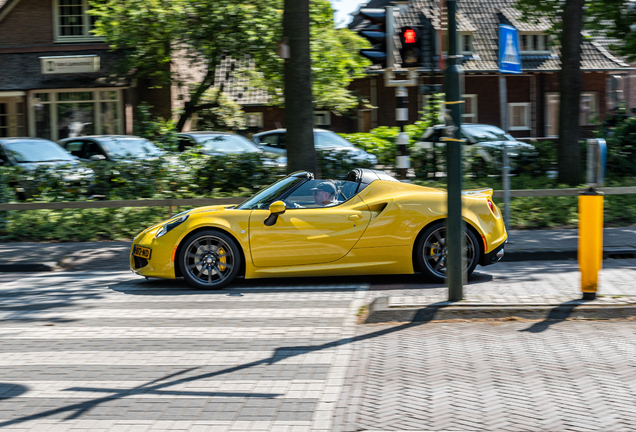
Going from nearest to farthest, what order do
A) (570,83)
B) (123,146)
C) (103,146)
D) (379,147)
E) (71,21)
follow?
(379,147) → (570,83) → (123,146) → (103,146) → (71,21)

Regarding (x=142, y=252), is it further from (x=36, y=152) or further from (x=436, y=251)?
(x=36, y=152)

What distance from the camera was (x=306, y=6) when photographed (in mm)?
10930

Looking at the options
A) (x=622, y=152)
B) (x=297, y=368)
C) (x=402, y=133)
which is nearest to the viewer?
(x=297, y=368)

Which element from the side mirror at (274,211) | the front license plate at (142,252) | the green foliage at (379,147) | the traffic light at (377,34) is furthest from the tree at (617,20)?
the front license plate at (142,252)

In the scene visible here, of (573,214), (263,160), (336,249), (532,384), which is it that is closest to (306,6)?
(263,160)

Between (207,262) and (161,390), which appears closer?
(161,390)

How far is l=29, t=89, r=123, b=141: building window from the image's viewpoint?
1059 inches

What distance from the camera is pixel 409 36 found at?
9.45m

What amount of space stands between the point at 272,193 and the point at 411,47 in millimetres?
2882

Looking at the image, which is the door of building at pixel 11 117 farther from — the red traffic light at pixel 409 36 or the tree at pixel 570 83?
the red traffic light at pixel 409 36

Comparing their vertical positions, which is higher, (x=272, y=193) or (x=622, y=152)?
(x=622, y=152)

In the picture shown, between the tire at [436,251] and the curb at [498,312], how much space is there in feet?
5.47

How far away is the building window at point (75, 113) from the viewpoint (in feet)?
88.3

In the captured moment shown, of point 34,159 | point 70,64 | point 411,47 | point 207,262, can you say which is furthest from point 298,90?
point 70,64
